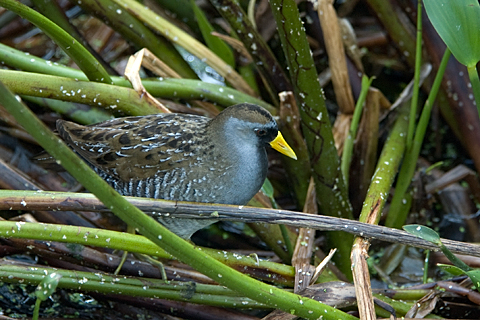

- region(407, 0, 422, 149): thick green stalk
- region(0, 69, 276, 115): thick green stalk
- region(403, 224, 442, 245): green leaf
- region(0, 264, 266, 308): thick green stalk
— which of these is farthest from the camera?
region(407, 0, 422, 149): thick green stalk

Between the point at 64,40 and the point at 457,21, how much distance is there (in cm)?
109

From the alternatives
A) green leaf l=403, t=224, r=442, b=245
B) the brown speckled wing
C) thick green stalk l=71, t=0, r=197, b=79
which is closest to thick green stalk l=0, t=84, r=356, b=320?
green leaf l=403, t=224, r=442, b=245

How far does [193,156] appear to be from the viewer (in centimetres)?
166

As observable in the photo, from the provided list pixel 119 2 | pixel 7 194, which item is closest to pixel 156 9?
pixel 119 2

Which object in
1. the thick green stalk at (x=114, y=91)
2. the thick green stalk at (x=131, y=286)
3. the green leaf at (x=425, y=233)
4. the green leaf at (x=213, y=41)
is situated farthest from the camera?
the green leaf at (x=213, y=41)

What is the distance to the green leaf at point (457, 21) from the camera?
1308 millimetres

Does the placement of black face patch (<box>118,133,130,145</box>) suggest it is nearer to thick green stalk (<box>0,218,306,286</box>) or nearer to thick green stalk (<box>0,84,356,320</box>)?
thick green stalk (<box>0,218,306,286</box>)

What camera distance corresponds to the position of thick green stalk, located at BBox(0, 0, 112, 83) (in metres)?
1.34

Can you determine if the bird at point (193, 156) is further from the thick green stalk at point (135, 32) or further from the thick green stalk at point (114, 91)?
the thick green stalk at point (135, 32)

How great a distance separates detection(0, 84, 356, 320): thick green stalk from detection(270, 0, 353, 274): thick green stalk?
0.67 metres

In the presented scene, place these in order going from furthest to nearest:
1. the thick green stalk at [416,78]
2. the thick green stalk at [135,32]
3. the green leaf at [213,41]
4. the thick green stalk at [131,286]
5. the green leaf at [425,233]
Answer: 1. the green leaf at [213,41]
2. the thick green stalk at [135,32]
3. the thick green stalk at [416,78]
4. the thick green stalk at [131,286]
5. the green leaf at [425,233]

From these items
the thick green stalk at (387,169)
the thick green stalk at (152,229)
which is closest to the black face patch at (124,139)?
the thick green stalk at (152,229)

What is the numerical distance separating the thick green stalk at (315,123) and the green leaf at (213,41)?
0.66 metres

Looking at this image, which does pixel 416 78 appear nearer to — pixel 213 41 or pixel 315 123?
pixel 315 123
